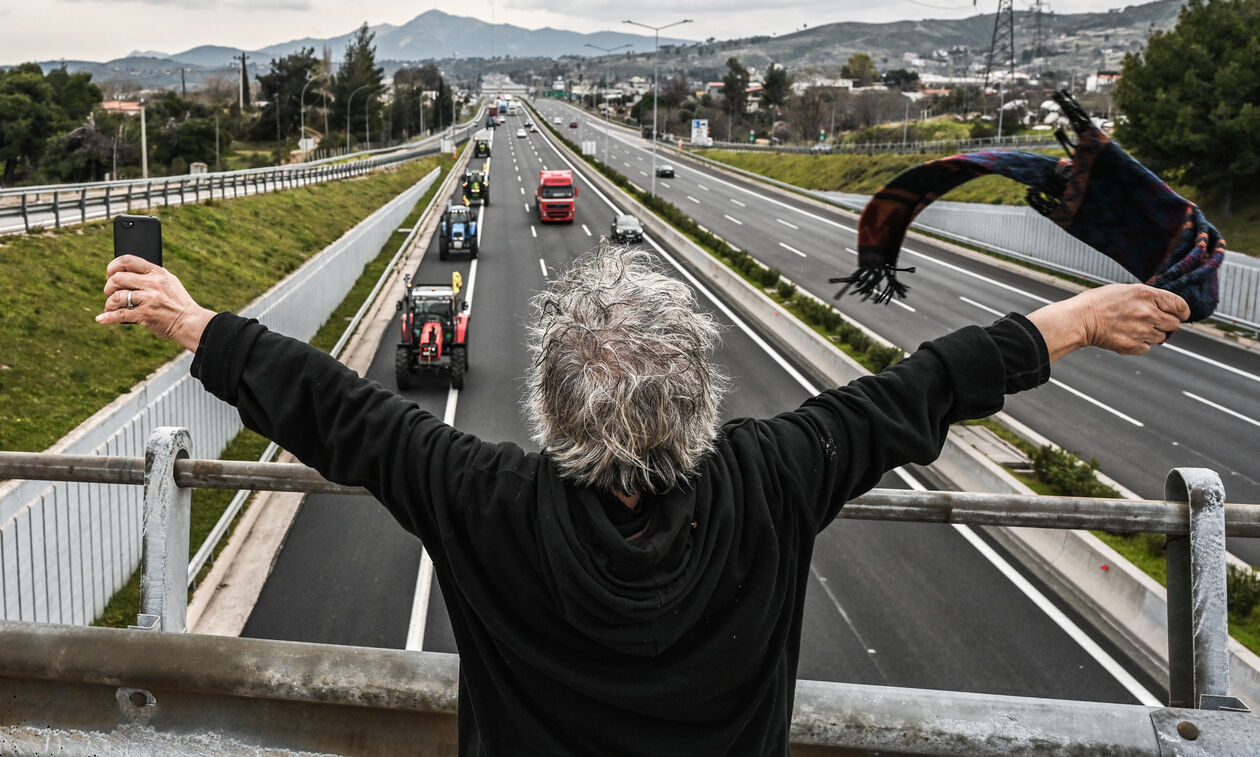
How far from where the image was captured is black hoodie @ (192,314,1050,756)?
6.27 feet

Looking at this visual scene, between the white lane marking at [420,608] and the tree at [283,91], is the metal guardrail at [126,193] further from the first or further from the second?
the tree at [283,91]

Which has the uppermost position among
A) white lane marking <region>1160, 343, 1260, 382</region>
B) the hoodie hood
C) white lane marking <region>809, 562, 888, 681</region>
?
the hoodie hood

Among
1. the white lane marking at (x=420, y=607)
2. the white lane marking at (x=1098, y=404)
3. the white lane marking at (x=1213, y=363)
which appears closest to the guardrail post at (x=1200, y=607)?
the white lane marking at (x=420, y=607)

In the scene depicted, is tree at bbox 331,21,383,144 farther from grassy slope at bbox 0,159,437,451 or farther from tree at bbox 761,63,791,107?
grassy slope at bbox 0,159,437,451

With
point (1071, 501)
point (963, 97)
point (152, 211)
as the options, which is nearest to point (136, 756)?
point (1071, 501)

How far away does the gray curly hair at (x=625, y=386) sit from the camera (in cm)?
194

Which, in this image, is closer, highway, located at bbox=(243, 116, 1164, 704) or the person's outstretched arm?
the person's outstretched arm

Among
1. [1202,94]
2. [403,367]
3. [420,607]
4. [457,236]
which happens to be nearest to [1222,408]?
[403,367]

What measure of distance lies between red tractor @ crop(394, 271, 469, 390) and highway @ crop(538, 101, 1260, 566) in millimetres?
9453

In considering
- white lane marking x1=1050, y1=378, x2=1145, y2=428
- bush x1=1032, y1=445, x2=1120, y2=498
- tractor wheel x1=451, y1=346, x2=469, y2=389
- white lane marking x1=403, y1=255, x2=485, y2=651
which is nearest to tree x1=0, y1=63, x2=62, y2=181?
tractor wheel x1=451, y1=346, x2=469, y2=389

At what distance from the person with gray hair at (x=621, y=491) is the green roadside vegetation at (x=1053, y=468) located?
891 cm

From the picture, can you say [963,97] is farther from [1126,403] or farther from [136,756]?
[136,756]

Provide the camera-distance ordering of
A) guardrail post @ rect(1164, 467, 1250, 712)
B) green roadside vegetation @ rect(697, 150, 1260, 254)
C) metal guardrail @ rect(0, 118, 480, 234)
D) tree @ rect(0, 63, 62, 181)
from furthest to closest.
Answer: tree @ rect(0, 63, 62, 181), green roadside vegetation @ rect(697, 150, 1260, 254), metal guardrail @ rect(0, 118, 480, 234), guardrail post @ rect(1164, 467, 1250, 712)

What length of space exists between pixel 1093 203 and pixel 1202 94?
40556 millimetres
